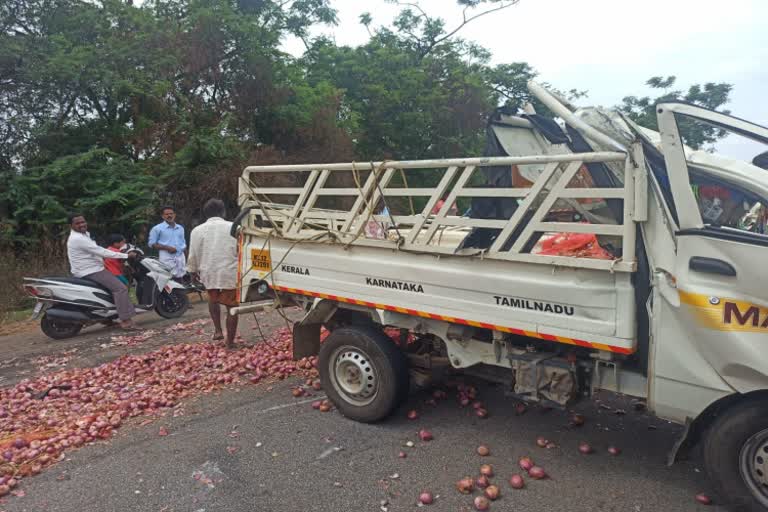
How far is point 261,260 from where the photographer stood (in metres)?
4.94

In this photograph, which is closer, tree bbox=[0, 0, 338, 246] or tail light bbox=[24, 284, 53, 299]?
tail light bbox=[24, 284, 53, 299]

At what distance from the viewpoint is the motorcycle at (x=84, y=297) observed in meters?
7.26

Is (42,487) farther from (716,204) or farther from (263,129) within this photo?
(263,129)

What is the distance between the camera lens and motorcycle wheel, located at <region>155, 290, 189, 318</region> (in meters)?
8.41

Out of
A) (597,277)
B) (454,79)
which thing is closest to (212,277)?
(597,277)

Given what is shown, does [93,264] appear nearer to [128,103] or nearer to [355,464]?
[355,464]

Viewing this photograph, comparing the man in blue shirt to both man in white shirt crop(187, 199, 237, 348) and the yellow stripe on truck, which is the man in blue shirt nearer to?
man in white shirt crop(187, 199, 237, 348)

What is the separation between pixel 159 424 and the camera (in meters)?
4.45

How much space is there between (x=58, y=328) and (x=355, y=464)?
5725 millimetres

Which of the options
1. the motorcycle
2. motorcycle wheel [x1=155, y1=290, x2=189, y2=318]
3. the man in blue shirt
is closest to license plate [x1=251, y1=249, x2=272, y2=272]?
the motorcycle

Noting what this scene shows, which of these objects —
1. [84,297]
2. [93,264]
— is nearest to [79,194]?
[93,264]

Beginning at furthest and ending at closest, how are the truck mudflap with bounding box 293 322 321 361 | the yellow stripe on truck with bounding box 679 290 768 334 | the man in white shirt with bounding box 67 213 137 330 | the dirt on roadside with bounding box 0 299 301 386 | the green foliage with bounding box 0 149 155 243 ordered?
the green foliage with bounding box 0 149 155 243 < the man in white shirt with bounding box 67 213 137 330 < the dirt on roadside with bounding box 0 299 301 386 < the truck mudflap with bounding box 293 322 321 361 < the yellow stripe on truck with bounding box 679 290 768 334

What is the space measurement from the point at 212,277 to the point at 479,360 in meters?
3.54

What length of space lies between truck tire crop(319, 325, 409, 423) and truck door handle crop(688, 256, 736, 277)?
211 cm
